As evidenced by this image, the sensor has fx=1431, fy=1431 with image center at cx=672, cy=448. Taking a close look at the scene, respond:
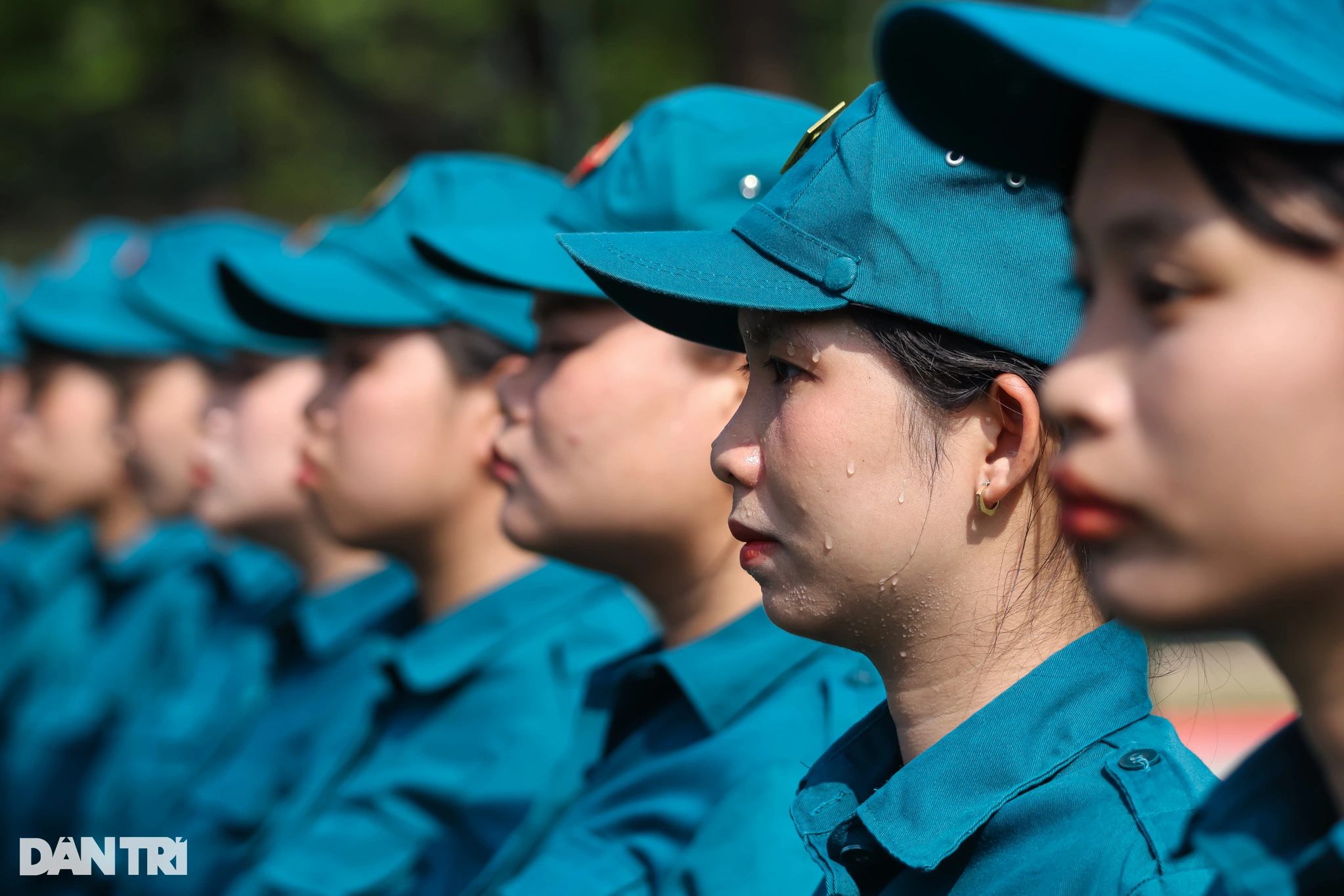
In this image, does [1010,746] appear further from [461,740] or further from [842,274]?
[461,740]

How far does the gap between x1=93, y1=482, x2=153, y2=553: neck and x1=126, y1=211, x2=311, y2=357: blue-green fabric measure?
1.05 metres

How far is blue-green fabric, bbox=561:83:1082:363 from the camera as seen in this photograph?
1.61 metres

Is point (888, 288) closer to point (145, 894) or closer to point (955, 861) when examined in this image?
point (955, 861)

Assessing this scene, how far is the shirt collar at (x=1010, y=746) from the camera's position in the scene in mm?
1555

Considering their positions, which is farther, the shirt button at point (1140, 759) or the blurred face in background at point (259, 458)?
the blurred face in background at point (259, 458)

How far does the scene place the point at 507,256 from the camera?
9.48 feet

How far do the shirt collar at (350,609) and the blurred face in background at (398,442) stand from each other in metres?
0.69

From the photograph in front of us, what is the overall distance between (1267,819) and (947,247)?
28.2 inches

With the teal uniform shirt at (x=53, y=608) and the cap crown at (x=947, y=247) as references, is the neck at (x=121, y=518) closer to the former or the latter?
the teal uniform shirt at (x=53, y=608)

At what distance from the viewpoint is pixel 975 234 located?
1.63 meters

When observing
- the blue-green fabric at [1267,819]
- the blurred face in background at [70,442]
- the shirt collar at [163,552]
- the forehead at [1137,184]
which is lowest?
the shirt collar at [163,552]

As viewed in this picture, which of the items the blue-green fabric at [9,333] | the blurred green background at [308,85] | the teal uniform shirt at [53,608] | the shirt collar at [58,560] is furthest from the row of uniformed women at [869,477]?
the blurred green background at [308,85]

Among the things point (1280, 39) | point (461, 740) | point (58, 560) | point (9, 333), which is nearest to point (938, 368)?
point (1280, 39)

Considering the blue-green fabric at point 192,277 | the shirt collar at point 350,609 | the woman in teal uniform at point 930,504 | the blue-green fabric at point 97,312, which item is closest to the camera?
the woman in teal uniform at point 930,504
